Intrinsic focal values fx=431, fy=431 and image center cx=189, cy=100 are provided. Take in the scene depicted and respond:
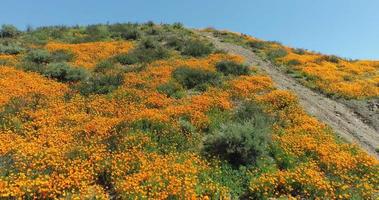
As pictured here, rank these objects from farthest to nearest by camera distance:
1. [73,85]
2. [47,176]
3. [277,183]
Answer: [73,85], [277,183], [47,176]

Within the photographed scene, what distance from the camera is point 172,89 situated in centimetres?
2039

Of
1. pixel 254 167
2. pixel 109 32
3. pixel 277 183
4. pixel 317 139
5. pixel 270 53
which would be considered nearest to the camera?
pixel 277 183

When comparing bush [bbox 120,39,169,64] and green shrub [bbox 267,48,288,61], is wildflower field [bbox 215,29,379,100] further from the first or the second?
bush [bbox 120,39,169,64]

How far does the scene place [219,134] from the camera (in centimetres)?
1409

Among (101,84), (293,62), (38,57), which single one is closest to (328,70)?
(293,62)

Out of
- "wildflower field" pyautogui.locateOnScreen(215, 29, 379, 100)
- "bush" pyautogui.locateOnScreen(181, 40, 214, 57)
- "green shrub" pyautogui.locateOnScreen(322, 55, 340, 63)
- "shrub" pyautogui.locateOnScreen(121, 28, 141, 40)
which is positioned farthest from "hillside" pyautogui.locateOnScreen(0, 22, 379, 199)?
"shrub" pyautogui.locateOnScreen(121, 28, 141, 40)

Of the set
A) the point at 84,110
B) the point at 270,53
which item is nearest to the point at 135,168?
the point at 84,110

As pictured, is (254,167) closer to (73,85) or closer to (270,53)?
(73,85)

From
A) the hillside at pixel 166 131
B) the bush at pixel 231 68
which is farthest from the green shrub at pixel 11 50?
the bush at pixel 231 68

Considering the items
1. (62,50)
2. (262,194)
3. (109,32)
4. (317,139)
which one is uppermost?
(109,32)

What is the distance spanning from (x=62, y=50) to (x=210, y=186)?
19.0 metres

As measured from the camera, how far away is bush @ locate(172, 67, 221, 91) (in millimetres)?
21422

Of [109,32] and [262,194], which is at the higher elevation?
[109,32]

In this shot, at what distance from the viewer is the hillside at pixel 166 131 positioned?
1180 cm
